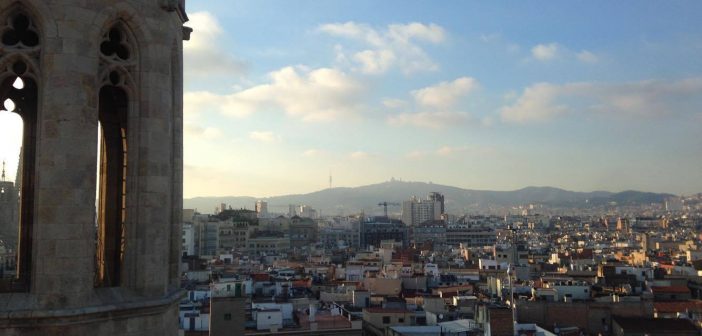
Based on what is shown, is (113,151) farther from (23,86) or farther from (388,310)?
(388,310)

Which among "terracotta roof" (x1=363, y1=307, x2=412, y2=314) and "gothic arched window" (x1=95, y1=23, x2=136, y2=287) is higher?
"gothic arched window" (x1=95, y1=23, x2=136, y2=287)

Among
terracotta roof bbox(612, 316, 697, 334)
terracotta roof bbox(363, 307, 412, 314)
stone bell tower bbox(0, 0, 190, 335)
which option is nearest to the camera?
stone bell tower bbox(0, 0, 190, 335)

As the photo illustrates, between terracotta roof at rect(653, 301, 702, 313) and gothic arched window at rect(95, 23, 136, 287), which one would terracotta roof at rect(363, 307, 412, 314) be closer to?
terracotta roof at rect(653, 301, 702, 313)

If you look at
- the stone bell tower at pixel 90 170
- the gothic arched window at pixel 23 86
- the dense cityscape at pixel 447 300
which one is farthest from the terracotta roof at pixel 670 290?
the gothic arched window at pixel 23 86

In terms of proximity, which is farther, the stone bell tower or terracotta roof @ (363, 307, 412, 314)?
terracotta roof @ (363, 307, 412, 314)

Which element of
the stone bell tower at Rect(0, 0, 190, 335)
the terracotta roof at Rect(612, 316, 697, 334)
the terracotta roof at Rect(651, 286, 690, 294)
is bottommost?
the terracotta roof at Rect(612, 316, 697, 334)

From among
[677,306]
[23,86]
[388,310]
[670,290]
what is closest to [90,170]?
[23,86]

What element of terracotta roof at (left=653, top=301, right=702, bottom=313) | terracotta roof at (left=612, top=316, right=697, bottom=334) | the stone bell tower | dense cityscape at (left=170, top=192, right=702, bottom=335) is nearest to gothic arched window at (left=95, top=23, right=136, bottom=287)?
the stone bell tower
